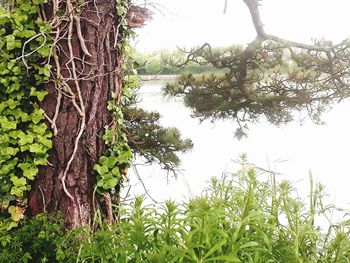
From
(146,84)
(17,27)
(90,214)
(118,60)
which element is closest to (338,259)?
(90,214)

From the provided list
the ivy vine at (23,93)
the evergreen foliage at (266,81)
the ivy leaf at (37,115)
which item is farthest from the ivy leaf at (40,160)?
the evergreen foliage at (266,81)

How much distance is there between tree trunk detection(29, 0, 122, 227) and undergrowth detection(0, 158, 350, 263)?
1.03 feet

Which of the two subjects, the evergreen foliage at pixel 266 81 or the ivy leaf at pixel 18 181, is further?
the evergreen foliage at pixel 266 81

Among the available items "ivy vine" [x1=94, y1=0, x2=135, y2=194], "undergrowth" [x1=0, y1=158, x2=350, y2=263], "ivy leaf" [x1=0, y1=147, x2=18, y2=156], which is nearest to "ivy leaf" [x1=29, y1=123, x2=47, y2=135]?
"ivy leaf" [x1=0, y1=147, x2=18, y2=156]

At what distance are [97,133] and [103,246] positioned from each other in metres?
0.60

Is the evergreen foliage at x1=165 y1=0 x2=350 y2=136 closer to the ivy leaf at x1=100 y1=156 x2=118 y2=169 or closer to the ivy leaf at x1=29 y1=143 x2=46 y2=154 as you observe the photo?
the ivy leaf at x1=100 y1=156 x2=118 y2=169

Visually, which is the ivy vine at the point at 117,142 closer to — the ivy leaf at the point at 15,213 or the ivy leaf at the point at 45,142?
the ivy leaf at the point at 45,142

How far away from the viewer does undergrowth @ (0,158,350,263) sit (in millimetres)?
883

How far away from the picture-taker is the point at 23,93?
163cm

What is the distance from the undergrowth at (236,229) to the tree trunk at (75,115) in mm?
315

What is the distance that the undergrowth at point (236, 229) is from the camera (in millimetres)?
883

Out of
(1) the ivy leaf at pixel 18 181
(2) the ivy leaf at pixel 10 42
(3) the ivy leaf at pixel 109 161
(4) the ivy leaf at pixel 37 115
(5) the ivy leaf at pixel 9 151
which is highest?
(2) the ivy leaf at pixel 10 42

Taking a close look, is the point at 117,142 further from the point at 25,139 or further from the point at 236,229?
the point at 236,229

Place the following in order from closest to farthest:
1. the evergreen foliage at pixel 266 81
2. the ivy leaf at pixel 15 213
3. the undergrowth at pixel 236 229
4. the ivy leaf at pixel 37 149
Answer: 1. the undergrowth at pixel 236 229
2. the ivy leaf at pixel 37 149
3. the ivy leaf at pixel 15 213
4. the evergreen foliage at pixel 266 81
